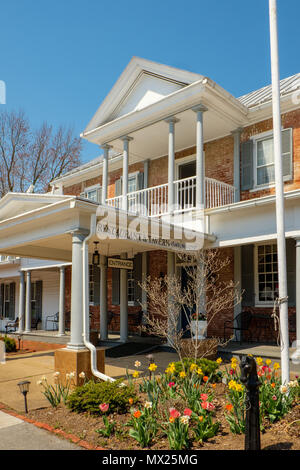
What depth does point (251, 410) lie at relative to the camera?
3.77 meters

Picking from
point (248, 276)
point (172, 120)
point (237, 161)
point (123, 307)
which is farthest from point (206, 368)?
point (172, 120)

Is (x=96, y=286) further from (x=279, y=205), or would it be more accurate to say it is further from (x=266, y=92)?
(x=279, y=205)

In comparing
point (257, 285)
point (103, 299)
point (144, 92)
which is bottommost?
point (103, 299)

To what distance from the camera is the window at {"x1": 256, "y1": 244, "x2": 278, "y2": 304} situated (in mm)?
11325

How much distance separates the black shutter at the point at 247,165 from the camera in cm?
1151

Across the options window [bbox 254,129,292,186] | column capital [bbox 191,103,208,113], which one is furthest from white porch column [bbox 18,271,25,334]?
window [bbox 254,129,292,186]

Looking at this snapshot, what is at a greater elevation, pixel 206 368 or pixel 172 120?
pixel 172 120

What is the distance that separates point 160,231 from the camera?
9172 millimetres

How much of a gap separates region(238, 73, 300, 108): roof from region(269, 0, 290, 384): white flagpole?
4889 millimetres

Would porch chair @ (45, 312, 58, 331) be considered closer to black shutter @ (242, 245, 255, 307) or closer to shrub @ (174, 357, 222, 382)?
black shutter @ (242, 245, 255, 307)

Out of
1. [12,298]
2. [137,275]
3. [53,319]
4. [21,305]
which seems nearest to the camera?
[137,275]

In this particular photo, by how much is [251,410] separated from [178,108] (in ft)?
29.2

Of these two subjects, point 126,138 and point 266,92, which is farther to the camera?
point 266,92

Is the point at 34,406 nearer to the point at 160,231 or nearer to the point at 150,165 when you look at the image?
the point at 160,231
